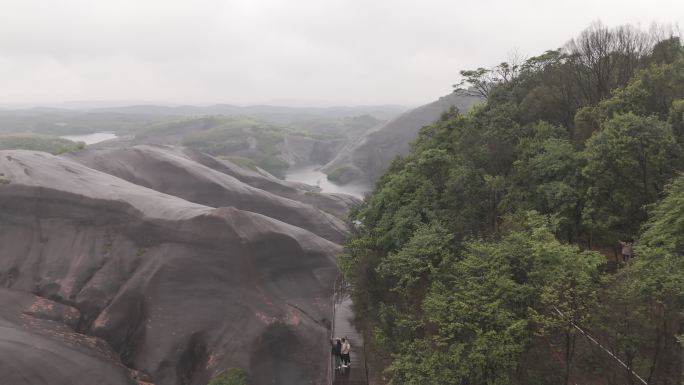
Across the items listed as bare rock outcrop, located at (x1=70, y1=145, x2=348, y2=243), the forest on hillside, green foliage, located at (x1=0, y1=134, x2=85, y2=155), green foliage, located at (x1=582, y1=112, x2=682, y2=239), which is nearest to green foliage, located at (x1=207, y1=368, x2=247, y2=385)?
the forest on hillside

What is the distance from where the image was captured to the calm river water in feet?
365

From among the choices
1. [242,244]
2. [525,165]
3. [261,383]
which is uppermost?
[525,165]

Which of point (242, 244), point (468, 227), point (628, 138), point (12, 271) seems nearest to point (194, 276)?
point (242, 244)

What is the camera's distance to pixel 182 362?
28.0 metres

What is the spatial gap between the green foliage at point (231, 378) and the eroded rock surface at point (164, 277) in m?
0.98

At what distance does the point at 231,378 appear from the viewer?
2570cm

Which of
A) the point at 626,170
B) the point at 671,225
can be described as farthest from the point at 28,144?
the point at 671,225

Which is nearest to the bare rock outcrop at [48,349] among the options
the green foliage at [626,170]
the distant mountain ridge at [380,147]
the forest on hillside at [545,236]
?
the forest on hillside at [545,236]

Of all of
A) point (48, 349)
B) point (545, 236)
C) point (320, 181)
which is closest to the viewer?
point (545, 236)

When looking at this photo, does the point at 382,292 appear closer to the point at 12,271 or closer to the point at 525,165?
the point at 525,165

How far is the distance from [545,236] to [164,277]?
26827 millimetres

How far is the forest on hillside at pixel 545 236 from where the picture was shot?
42.3 ft

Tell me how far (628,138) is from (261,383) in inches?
984

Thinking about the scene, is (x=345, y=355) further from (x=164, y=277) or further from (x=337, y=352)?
(x=164, y=277)
